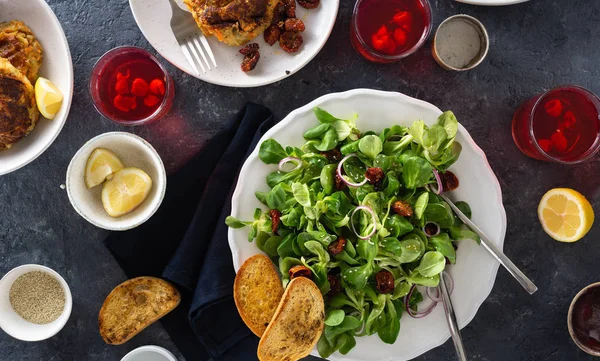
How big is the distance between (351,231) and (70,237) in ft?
3.58

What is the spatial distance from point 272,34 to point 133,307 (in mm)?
1064

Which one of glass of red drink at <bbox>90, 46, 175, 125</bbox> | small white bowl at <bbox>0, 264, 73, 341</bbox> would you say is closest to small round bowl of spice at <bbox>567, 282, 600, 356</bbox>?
glass of red drink at <bbox>90, 46, 175, 125</bbox>

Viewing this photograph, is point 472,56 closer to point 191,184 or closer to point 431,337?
point 431,337

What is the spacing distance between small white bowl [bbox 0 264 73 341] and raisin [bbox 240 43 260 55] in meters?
1.03

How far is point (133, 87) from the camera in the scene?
76.2 inches

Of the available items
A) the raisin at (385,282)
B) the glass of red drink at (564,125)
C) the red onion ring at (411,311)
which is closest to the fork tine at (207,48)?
the raisin at (385,282)

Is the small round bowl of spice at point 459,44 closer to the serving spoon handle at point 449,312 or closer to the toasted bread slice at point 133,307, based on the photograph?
the serving spoon handle at point 449,312

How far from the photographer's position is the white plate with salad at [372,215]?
1585mm

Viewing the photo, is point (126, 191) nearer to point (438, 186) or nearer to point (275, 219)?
point (275, 219)

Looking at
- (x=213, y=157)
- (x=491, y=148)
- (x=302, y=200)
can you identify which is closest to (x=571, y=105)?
(x=491, y=148)

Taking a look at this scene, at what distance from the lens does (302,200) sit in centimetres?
159

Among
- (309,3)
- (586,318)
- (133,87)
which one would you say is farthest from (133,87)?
(586,318)

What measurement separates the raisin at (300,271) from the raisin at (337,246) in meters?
0.09

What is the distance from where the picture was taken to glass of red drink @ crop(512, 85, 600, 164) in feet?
6.24
